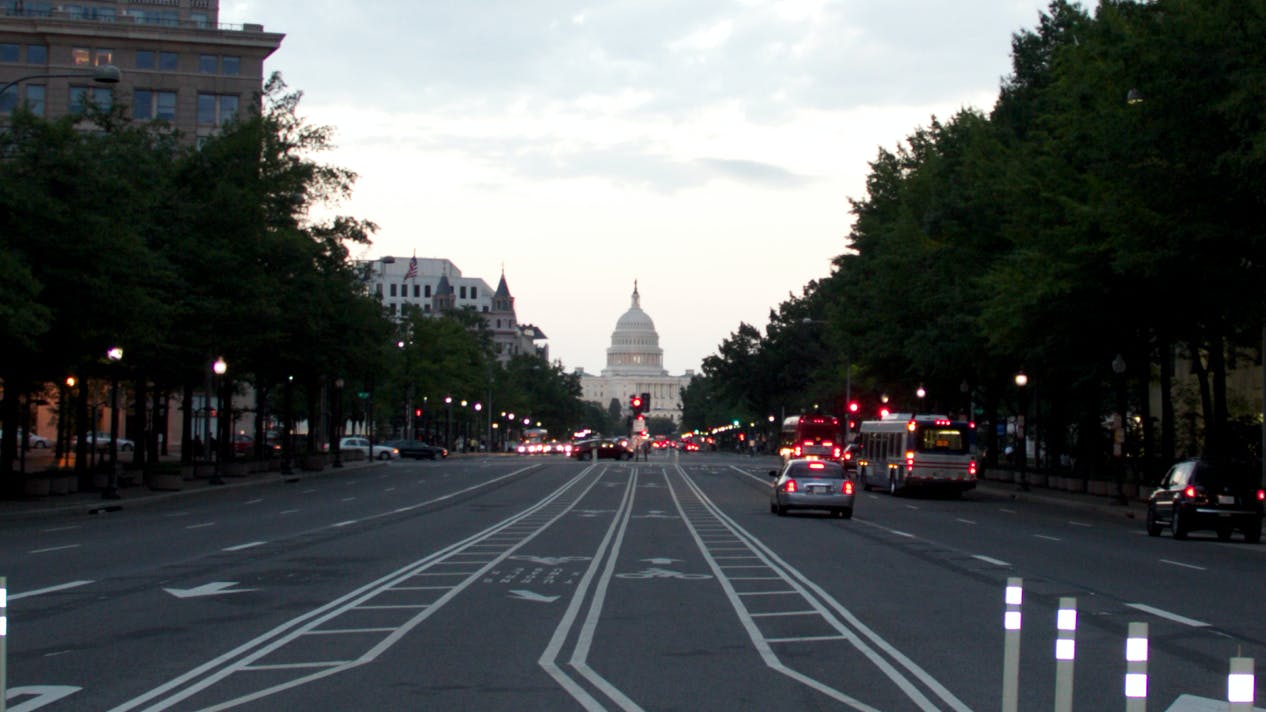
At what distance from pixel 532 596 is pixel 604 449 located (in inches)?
3355

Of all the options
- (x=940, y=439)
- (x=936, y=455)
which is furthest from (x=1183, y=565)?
(x=940, y=439)

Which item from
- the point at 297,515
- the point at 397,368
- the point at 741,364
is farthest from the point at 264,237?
the point at 741,364

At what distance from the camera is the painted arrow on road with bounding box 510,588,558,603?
17.3m

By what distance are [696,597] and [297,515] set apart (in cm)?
2089

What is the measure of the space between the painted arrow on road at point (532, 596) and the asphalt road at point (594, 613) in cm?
5

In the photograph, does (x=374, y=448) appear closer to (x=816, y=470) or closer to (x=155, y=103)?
(x=155, y=103)

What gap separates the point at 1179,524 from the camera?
31391 mm

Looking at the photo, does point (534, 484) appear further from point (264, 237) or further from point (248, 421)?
point (248, 421)

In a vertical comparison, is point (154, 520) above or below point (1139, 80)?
below

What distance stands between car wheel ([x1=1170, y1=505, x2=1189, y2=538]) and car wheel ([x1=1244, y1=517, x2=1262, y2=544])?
50.1 inches

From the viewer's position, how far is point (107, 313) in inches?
1481

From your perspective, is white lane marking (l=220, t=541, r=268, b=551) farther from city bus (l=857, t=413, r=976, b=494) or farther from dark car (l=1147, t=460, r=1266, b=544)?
city bus (l=857, t=413, r=976, b=494)

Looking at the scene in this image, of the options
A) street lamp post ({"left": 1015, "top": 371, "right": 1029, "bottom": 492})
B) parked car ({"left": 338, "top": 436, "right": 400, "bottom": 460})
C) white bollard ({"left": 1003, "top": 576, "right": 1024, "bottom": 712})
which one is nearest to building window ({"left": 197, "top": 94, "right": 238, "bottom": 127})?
parked car ({"left": 338, "top": 436, "right": 400, "bottom": 460})

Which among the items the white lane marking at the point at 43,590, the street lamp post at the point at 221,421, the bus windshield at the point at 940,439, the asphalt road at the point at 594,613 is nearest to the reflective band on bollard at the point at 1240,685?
the asphalt road at the point at 594,613
